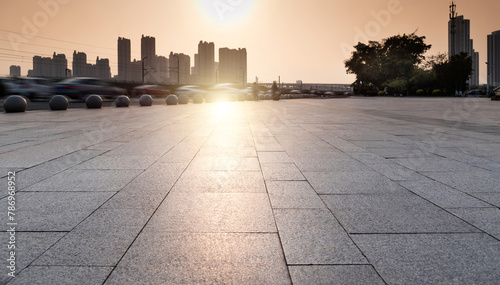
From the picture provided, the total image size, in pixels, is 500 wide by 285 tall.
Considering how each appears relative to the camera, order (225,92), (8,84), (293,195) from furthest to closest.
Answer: (225,92) < (8,84) < (293,195)

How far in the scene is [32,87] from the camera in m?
24.5

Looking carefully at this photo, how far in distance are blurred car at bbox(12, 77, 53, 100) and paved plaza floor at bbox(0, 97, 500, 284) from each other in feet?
64.2

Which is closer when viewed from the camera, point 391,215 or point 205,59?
point 391,215

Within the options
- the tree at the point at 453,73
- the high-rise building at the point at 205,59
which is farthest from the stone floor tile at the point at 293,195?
the high-rise building at the point at 205,59

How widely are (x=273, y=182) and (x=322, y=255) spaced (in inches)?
90.3

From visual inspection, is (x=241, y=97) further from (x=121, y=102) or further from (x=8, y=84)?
(x=8, y=84)

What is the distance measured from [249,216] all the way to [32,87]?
25.5m

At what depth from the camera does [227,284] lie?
235 centimetres

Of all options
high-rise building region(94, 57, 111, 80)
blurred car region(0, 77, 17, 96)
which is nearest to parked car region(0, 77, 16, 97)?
blurred car region(0, 77, 17, 96)

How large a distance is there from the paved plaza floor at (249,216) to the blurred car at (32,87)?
19556 mm

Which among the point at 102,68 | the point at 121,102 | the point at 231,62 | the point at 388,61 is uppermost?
the point at 231,62

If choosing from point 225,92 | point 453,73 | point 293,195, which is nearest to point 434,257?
point 293,195

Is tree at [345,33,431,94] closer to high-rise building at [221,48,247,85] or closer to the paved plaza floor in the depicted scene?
the paved plaza floor

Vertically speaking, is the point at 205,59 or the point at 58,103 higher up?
the point at 205,59
